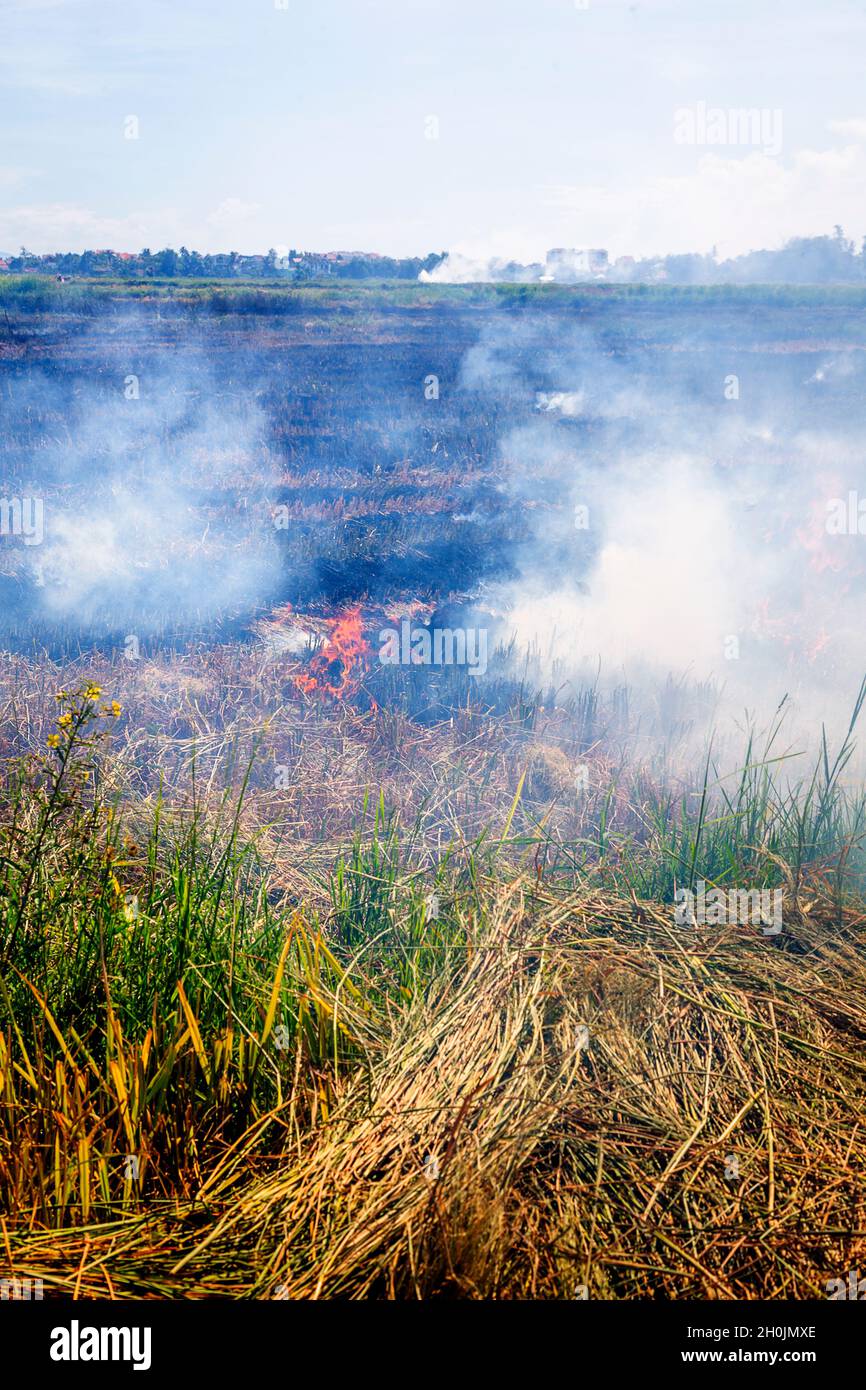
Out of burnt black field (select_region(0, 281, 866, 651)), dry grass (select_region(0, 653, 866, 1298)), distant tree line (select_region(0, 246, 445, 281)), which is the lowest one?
dry grass (select_region(0, 653, 866, 1298))

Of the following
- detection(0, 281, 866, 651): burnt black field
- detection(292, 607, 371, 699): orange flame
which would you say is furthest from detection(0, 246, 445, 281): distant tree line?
detection(292, 607, 371, 699): orange flame

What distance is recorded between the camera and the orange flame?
645 centimetres

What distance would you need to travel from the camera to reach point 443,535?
10.0 metres

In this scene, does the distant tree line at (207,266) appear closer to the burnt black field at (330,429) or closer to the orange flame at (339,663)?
the burnt black field at (330,429)

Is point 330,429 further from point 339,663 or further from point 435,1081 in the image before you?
point 435,1081

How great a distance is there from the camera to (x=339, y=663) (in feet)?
22.6

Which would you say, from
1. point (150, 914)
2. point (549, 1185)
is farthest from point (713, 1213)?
point (150, 914)

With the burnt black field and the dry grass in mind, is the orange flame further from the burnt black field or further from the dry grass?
the dry grass

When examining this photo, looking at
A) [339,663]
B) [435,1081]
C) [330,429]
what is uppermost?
[330,429]

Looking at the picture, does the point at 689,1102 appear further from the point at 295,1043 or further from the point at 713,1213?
the point at 295,1043

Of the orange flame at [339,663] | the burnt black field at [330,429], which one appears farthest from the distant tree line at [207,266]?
the orange flame at [339,663]

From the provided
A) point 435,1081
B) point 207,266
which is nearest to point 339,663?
point 435,1081

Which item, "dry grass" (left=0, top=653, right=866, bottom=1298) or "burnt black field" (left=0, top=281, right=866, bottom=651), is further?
"burnt black field" (left=0, top=281, right=866, bottom=651)

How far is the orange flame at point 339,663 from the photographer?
645 cm
